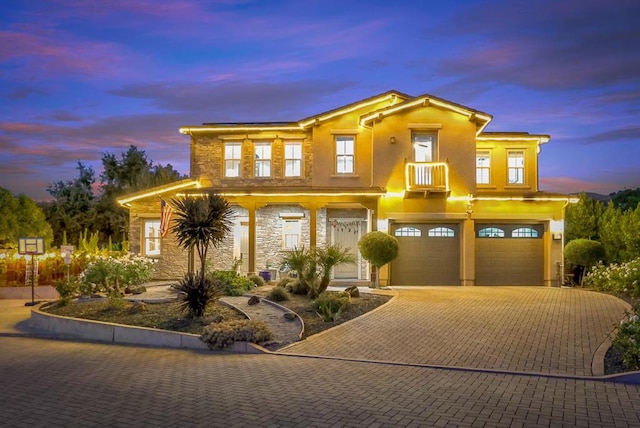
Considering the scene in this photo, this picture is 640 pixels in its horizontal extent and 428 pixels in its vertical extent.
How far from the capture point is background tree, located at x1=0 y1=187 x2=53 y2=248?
3391 centimetres

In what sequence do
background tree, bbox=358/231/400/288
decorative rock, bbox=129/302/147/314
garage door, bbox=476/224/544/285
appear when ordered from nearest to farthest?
decorative rock, bbox=129/302/147/314 → background tree, bbox=358/231/400/288 → garage door, bbox=476/224/544/285

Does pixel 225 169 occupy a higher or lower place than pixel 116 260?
higher

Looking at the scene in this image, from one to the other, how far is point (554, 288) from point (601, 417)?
53.4 ft

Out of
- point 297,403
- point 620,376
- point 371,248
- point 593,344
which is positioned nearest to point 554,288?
point 371,248

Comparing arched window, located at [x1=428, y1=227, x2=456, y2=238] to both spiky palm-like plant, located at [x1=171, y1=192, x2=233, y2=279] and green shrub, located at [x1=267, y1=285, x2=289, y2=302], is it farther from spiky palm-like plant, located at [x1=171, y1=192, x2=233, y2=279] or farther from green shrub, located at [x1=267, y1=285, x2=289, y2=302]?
spiky palm-like plant, located at [x1=171, y1=192, x2=233, y2=279]

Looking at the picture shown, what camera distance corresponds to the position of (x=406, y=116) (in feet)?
76.6

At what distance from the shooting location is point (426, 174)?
896 inches

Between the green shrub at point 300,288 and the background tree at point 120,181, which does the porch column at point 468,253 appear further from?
the background tree at point 120,181

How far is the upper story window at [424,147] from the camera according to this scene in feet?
77.1

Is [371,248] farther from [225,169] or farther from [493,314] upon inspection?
[225,169]

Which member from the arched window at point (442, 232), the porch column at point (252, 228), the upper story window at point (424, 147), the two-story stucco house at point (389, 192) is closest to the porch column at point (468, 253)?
the two-story stucco house at point (389, 192)

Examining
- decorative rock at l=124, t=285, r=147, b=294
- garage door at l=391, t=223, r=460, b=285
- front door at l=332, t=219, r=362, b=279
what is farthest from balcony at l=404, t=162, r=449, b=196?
decorative rock at l=124, t=285, r=147, b=294

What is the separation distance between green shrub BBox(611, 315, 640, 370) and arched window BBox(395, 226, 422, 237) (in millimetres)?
13094

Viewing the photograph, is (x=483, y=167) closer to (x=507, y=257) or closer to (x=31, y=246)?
(x=507, y=257)
